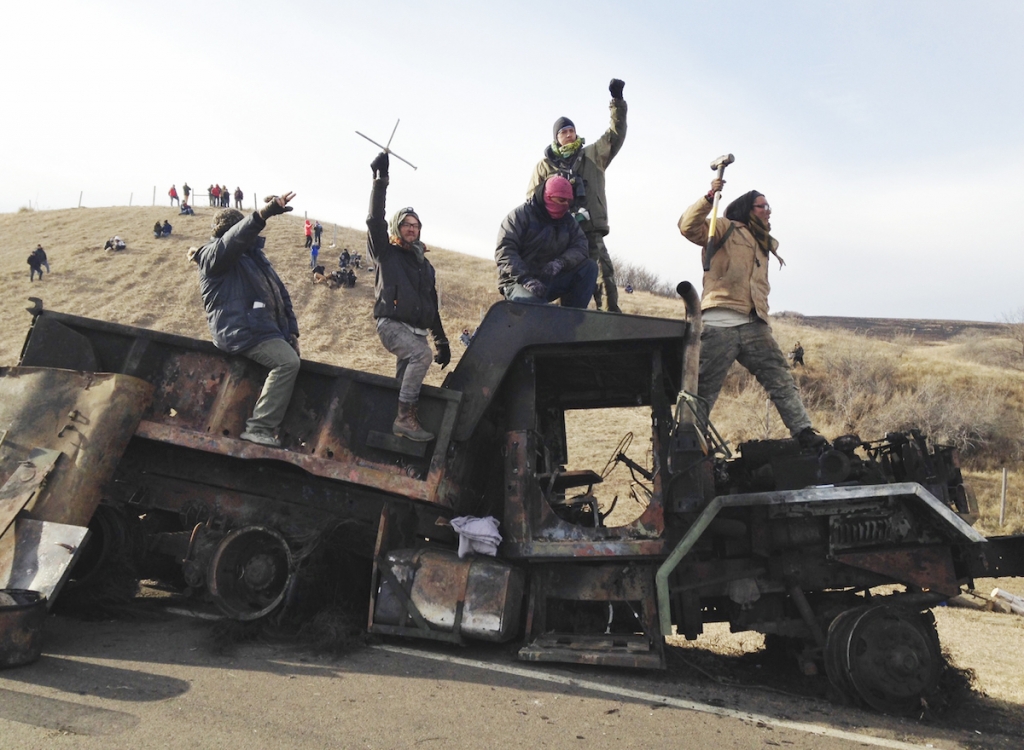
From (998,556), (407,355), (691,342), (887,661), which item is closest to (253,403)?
(407,355)

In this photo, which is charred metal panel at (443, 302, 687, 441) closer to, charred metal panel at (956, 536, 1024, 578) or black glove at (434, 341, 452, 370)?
black glove at (434, 341, 452, 370)

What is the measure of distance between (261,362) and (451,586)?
200 centimetres

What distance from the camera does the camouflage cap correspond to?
19.9 ft

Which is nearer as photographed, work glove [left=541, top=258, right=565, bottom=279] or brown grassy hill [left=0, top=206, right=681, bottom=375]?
work glove [left=541, top=258, right=565, bottom=279]

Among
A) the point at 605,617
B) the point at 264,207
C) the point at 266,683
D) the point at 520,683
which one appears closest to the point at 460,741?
the point at 520,683

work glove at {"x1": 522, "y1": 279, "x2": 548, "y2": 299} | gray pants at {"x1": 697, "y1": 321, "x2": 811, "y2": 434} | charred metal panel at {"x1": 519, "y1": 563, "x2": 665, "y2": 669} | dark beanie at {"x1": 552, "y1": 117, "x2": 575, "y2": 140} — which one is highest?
dark beanie at {"x1": 552, "y1": 117, "x2": 575, "y2": 140}

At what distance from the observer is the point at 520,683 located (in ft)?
15.4

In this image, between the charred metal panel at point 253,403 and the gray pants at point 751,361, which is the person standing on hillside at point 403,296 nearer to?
the charred metal panel at point 253,403

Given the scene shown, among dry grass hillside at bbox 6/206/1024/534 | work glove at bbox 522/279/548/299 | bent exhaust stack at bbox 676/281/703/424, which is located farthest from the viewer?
dry grass hillside at bbox 6/206/1024/534

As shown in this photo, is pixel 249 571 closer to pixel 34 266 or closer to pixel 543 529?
pixel 543 529

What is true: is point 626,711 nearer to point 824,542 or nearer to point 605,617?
point 605,617

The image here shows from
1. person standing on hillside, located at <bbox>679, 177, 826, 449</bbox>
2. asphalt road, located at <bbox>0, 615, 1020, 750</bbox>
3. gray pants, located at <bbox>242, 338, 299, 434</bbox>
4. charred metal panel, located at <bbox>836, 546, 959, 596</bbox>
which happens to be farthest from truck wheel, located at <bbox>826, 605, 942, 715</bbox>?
gray pants, located at <bbox>242, 338, 299, 434</bbox>

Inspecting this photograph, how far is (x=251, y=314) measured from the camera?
5.62 meters

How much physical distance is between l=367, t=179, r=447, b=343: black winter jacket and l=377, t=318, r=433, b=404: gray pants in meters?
0.08
